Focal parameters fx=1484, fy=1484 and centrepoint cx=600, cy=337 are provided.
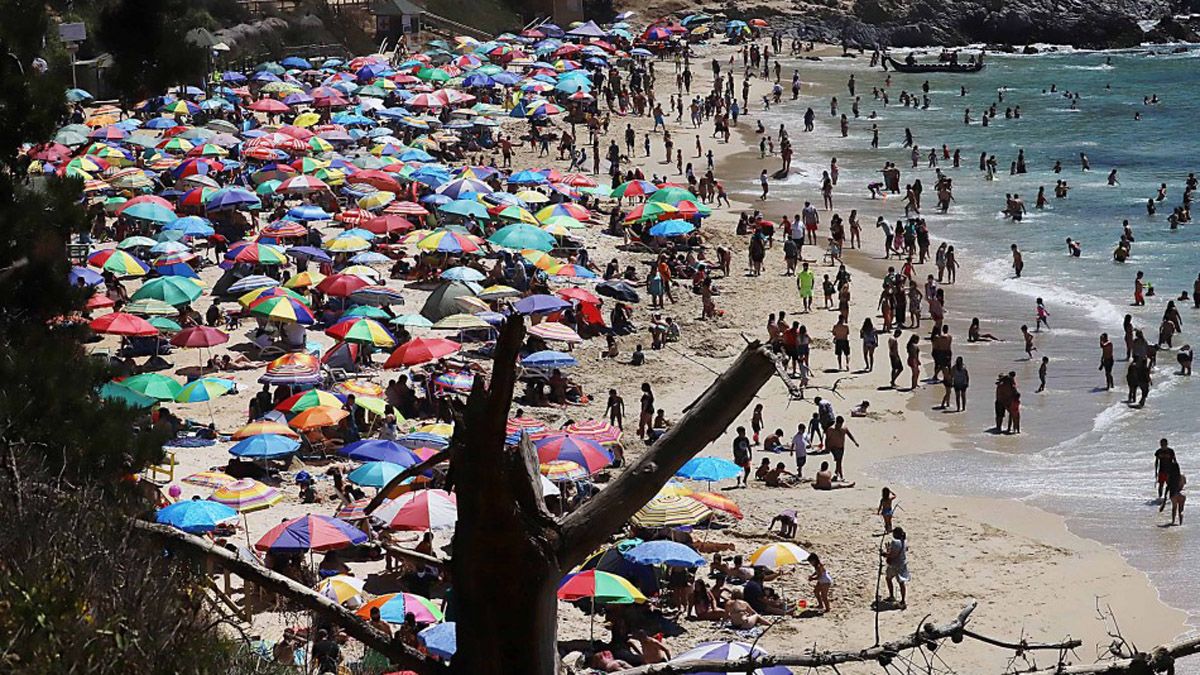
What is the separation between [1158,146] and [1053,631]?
3861cm

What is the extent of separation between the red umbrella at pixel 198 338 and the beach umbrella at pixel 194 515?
7373 mm

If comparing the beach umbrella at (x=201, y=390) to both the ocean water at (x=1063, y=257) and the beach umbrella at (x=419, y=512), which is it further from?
the ocean water at (x=1063, y=257)

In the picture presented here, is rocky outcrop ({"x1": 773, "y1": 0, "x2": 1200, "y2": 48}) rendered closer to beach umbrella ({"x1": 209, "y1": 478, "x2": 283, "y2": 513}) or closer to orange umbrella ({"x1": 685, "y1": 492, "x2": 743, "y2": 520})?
orange umbrella ({"x1": 685, "y1": 492, "x2": 743, "y2": 520})

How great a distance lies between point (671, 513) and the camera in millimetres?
14500

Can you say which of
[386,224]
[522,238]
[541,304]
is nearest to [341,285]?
[541,304]

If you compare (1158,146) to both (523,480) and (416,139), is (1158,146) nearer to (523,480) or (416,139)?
(416,139)

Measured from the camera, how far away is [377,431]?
1809 cm

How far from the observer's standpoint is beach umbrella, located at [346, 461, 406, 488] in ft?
48.6

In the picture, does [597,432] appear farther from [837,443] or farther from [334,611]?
[334,611]

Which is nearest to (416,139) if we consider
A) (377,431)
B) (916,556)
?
(377,431)

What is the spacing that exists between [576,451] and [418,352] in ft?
16.6

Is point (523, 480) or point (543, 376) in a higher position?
point (523, 480)

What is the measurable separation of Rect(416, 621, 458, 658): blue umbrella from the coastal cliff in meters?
72.6

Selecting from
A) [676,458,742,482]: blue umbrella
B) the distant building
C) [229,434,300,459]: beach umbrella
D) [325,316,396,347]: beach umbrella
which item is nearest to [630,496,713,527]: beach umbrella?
[676,458,742,482]: blue umbrella
